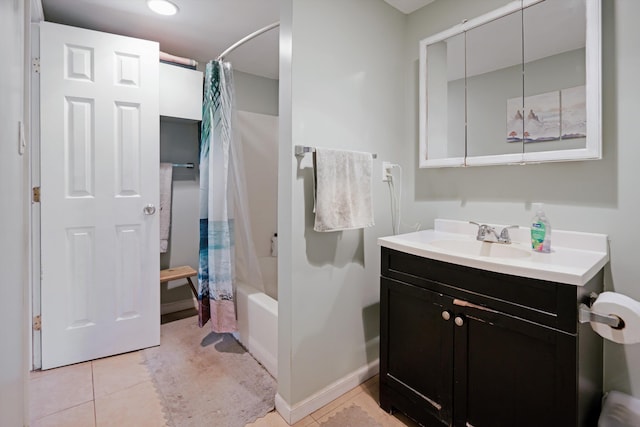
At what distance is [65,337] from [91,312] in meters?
Result: 0.20

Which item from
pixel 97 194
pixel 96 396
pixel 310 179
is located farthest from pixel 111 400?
pixel 310 179

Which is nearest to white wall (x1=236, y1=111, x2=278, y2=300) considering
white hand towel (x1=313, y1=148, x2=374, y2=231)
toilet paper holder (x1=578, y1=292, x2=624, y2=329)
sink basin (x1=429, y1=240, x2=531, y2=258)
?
white hand towel (x1=313, y1=148, x2=374, y2=231)

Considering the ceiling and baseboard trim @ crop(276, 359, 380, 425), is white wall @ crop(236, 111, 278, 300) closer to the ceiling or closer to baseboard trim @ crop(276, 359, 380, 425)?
the ceiling

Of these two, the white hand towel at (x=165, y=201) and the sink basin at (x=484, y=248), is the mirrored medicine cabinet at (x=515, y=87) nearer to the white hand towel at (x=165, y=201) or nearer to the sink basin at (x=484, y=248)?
the sink basin at (x=484, y=248)

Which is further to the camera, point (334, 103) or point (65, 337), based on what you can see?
point (65, 337)

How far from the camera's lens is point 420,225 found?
2047 millimetres

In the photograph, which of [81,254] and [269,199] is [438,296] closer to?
[269,199]

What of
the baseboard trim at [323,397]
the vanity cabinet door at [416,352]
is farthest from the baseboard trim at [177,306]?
the vanity cabinet door at [416,352]

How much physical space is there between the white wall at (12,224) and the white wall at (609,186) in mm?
2018

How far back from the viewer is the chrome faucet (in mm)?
1554

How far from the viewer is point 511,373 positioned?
1.16m

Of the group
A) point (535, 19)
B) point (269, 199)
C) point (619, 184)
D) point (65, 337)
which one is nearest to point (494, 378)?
point (619, 184)

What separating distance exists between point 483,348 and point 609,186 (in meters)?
0.91

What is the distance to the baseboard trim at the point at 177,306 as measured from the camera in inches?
111
